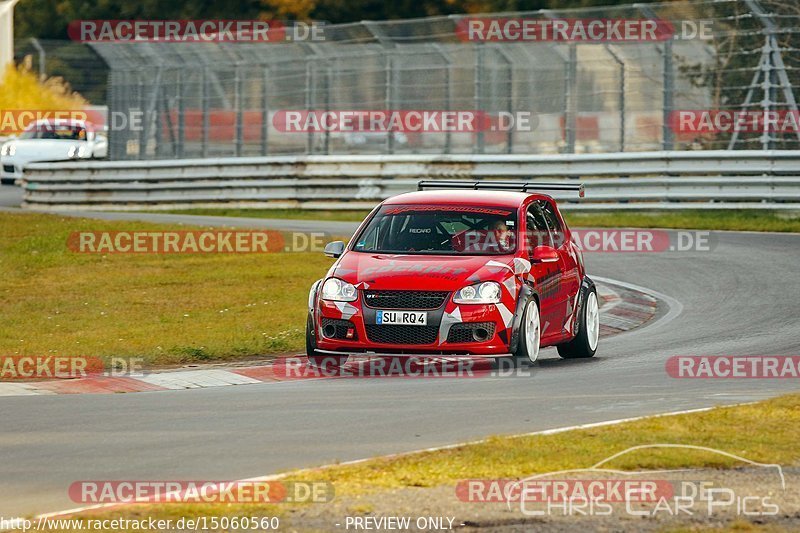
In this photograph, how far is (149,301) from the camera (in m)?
17.3

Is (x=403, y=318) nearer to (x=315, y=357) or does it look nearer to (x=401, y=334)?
(x=401, y=334)

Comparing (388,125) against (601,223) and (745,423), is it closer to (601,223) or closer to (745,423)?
(601,223)

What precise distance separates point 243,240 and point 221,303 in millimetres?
6392

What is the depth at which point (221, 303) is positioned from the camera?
55.8ft

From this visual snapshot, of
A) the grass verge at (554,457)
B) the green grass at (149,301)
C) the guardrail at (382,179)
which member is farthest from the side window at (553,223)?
the guardrail at (382,179)

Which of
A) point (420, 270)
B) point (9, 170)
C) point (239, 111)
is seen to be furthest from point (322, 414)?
point (9, 170)

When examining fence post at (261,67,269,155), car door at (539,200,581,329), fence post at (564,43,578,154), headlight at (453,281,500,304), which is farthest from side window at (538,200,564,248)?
fence post at (261,67,269,155)

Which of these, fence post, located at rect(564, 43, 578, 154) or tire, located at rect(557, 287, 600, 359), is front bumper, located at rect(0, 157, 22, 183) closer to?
fence post, located at rect(564, 43, 578, 154)

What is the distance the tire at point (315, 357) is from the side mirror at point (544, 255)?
182 centimetres

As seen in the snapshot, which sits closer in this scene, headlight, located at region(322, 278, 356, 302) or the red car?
the red car

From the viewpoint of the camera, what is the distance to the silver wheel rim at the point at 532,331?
1235 centimetres

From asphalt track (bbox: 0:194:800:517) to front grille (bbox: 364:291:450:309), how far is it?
2.06 feet

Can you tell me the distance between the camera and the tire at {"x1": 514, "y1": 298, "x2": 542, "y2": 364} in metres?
12.3

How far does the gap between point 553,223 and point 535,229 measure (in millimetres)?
651
